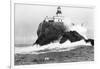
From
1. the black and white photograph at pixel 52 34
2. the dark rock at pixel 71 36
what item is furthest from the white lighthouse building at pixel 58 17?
the dark rock at pixel 71 36

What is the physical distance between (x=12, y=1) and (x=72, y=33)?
80 centimetres

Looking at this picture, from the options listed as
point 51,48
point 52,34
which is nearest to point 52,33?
point 52,34

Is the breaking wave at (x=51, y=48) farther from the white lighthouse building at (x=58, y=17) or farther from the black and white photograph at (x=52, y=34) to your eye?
the white lighthouse building at (x=58, y=17)

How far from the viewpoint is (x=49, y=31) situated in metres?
2.12

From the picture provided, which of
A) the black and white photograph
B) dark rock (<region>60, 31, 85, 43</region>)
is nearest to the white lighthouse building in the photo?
the black and white photograph

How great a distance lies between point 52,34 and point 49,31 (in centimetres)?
5

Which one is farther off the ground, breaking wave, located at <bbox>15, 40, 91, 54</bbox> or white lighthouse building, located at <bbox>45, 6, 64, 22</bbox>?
white lighthouse building, located at <bbox>45, 6, 64, 22</bbox>

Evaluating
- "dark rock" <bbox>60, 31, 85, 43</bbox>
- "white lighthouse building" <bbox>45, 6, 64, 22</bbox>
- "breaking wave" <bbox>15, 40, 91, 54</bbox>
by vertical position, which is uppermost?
"white lighthouse building" <bbox>45, 6, 64, 22</bbox>

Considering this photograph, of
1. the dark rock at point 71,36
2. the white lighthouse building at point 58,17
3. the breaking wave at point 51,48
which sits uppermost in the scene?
the white lighthouse building at point 58,17

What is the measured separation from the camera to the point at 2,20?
1942 millimetres

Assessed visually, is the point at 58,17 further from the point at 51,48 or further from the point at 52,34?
the point at 51,48

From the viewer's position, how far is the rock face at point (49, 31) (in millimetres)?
2088

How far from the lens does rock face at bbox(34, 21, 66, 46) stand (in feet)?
6.85

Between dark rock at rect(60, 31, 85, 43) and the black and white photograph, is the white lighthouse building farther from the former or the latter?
dark rock at rect(60, 31, 85, 43)
